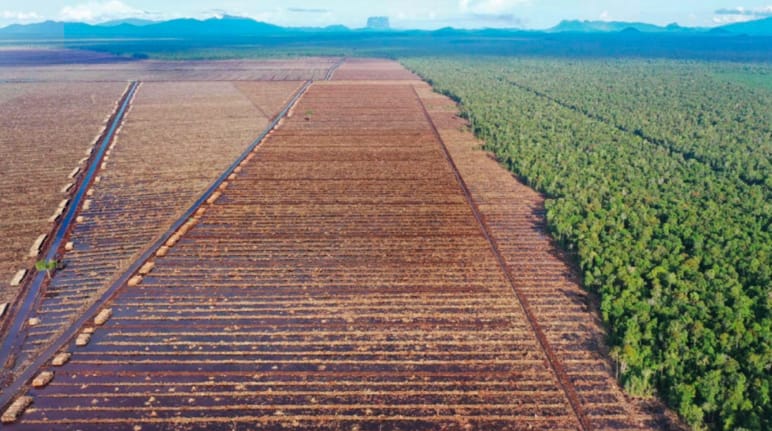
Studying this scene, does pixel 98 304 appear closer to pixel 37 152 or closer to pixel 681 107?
pixel 37 152

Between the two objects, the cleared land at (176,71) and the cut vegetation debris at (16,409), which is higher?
the cleared land at (176,71)

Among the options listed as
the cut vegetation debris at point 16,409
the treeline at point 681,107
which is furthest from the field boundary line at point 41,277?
the treeline at point 681,107

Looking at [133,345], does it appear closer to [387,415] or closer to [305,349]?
[305,349]

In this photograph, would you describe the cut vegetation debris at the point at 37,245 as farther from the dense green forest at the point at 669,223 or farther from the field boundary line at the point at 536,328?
the dense green forest at the point at 669,223

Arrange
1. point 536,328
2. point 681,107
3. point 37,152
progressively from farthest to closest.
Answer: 1. point 681,107
2. point 37,152
3. point 536,328

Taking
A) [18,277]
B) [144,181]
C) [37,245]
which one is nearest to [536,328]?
[18,277]

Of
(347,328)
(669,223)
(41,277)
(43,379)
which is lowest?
(43,379)

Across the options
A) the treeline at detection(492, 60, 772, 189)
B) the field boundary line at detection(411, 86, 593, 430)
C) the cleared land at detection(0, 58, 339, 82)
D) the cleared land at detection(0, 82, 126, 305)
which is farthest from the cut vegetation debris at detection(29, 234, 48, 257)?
the cleared land at detection(0, 58, 339, 82)
